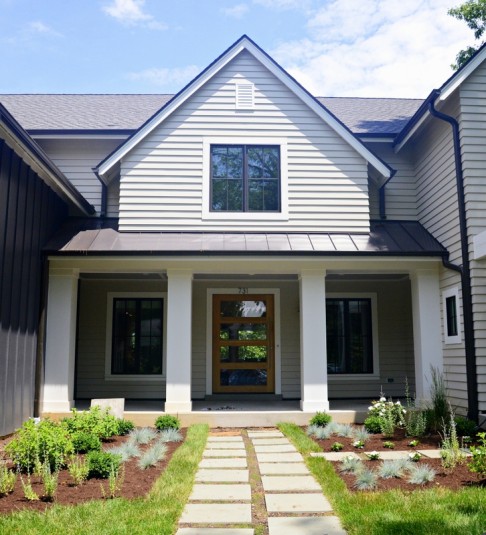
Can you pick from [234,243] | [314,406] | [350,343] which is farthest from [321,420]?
[350,343]

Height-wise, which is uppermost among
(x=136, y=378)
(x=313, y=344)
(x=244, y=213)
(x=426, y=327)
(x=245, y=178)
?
(x=245, y=178)

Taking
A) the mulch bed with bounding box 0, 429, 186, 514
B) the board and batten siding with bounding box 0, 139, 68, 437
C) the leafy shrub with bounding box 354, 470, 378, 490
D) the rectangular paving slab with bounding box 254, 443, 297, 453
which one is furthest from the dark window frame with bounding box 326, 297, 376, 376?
the leafy shrub with bounding box 354, 470, 378, 490

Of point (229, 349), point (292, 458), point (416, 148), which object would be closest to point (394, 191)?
point (416, 148)

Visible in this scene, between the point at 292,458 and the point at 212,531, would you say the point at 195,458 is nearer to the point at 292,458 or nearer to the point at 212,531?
the point at 292,458

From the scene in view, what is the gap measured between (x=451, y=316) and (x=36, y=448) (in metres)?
6.90

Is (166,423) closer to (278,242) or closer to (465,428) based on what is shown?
(278,242)

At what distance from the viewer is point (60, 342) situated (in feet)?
30.1

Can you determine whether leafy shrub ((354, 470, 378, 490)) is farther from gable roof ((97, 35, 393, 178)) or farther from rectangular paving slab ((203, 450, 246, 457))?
gable roof ((97, 35, 393, 178))

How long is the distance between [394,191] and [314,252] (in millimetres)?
3014

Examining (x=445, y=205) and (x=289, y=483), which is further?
(x=445, y=205)

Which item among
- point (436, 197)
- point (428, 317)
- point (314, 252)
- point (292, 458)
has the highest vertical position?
point (436, 197)

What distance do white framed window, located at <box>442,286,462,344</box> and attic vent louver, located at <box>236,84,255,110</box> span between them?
16.4ft

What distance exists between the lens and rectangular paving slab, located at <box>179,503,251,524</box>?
4137mm

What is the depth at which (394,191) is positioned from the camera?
36.6 ft
